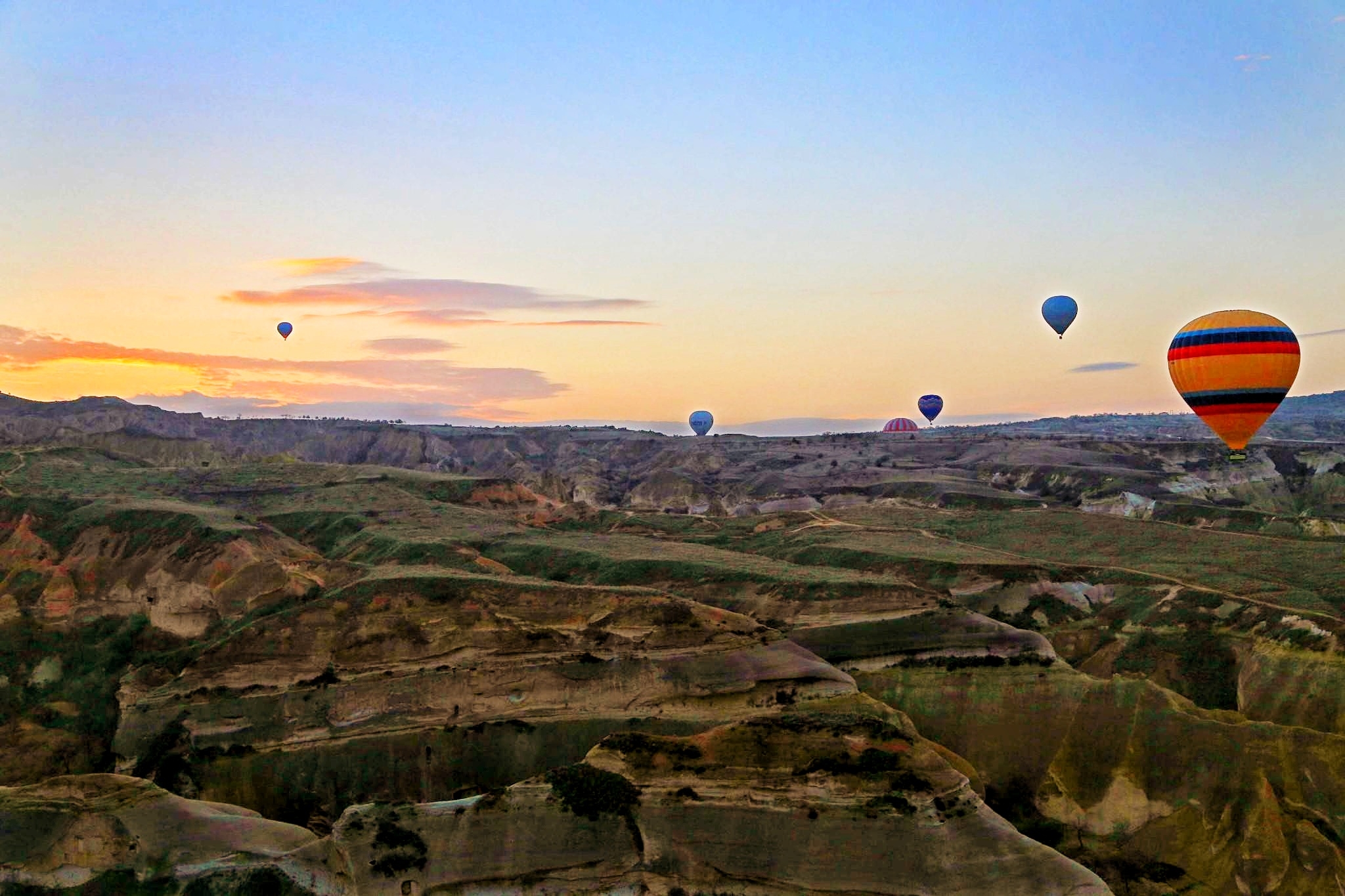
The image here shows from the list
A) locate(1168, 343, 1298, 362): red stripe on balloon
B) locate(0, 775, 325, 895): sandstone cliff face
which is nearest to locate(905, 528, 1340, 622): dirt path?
locate(1168, 343, 1298, 362): red stripe on balloon

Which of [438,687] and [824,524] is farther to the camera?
[824,524]

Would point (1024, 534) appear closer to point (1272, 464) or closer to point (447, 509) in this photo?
point (447, 509)

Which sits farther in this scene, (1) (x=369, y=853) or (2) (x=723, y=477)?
(2) (x=723, y=477)

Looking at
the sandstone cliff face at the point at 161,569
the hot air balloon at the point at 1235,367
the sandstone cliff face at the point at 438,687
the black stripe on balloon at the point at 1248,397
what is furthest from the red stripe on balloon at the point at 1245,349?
the sandstone cliff face at the point at 161,569

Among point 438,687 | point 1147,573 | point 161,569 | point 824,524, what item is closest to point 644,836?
point 438,687

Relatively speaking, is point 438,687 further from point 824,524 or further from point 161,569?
point 824,524

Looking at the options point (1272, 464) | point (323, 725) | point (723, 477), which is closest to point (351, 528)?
point (323, 725)
